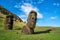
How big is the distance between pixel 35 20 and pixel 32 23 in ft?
2.84

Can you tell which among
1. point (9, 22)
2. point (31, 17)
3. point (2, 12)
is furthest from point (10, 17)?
point (2, 12)

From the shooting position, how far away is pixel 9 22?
142ft

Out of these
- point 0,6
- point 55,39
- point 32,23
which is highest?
point 0,6

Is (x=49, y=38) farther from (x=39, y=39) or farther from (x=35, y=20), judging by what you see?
(x=35, y=20)

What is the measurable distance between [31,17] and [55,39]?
912 centimetres

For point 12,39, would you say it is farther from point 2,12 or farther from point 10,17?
point 2,12

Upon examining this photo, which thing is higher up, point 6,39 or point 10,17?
point 10,17

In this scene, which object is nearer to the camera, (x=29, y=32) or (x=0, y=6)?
(x=29, y=32)

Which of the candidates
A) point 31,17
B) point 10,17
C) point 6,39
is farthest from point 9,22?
point 6,39

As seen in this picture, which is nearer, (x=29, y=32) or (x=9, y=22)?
(x=29, y=32)

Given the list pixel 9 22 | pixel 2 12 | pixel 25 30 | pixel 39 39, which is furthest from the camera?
pixel 2 12

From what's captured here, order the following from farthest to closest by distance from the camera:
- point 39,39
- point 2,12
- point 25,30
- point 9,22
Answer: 1. point 2,12
2. point 9,22
3. point 25,30
4. point 39,39

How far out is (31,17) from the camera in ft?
109

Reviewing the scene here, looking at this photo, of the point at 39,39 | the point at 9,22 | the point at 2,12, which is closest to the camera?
the point at 39,39
